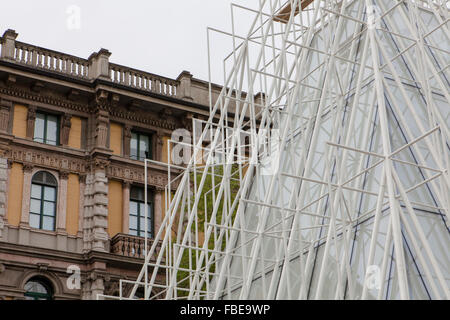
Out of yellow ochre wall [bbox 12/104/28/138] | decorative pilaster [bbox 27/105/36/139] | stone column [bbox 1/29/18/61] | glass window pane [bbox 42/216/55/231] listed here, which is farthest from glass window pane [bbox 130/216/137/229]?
stone column [bbox 1/29/18/61]

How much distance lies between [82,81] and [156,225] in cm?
609

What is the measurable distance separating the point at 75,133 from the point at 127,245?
487cm

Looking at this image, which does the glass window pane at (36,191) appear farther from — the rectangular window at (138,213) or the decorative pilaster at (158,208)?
the decorative pilaster at (158,208)

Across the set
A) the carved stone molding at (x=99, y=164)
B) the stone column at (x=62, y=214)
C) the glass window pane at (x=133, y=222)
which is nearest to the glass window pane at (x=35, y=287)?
the stone column at (x=62, y=214)

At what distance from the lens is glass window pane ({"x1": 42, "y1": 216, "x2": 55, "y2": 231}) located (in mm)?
26750

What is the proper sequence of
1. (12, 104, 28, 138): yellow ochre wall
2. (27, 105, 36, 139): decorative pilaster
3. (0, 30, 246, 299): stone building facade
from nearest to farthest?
(0, 30, 246, 299): stone building facade
(12, 104, 28, 138): yellow ochre wall
(27, 105, 36, 139): decorative pilaster

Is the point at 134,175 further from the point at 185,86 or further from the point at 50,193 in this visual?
the point at 185,86

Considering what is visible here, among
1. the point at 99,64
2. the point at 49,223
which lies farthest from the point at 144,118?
the point at 49,223

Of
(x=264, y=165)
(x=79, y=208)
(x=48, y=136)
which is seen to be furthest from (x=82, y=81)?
(x=264, y=165)

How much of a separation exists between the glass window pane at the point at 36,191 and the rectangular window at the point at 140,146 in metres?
4.12

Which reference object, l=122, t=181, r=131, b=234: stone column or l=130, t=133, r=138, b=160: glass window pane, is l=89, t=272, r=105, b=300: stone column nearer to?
l=122, t=181, r=131, b=234: stone column

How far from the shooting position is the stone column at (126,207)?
2811cm

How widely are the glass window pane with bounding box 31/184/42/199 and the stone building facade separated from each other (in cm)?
4

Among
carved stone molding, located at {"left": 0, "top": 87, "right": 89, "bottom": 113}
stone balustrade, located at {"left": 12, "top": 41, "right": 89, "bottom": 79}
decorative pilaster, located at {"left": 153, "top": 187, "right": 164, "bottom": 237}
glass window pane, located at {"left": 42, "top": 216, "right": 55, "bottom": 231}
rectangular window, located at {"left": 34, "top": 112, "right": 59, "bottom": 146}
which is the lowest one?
glass window pane, located at {"left": 42, "top": 216, "right": 55, "bottom": 231}
